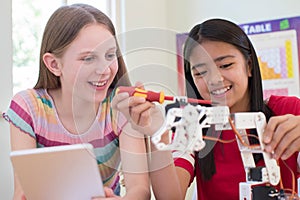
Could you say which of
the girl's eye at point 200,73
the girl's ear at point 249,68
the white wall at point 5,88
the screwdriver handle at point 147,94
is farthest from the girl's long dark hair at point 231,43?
the white wall at point 5,88

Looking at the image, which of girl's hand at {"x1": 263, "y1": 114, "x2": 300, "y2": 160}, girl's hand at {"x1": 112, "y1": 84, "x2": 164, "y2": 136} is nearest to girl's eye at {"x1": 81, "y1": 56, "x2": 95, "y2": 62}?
girl's hand at {"x1": 112, "y1": 84, "x2": 164, "y2": 136}

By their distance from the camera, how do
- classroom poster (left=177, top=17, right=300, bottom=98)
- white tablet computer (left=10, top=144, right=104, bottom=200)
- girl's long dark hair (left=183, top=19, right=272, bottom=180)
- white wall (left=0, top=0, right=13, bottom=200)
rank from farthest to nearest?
classroom poster (left=177, top=17, right=300, bottom=98)
white wall (left=0, top=0, right=13, bottom=200)
girl's long dark hair (left=183, top=19, right=272, bottom=180)
white tablet computer (left=10, top=144, right=104, bottom=200)

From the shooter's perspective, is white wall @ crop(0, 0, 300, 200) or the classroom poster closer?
white wall @ crop(0, 0, 300, 200)

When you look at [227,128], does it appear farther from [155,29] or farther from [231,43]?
[231,43]

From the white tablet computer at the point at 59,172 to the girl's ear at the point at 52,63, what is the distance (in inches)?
14.6

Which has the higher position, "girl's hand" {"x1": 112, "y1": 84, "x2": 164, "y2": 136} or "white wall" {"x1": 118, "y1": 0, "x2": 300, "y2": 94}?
"white wall" {"x1": 118, "y1": 0, "x2": 300, "y2": 94}

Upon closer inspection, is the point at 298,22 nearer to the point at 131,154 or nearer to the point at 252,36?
the point at 252,36

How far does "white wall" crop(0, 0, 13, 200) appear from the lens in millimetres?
1368

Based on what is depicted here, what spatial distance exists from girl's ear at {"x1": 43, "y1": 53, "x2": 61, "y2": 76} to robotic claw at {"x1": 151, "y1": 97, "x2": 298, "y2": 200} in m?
0.51

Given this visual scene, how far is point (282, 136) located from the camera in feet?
2.60

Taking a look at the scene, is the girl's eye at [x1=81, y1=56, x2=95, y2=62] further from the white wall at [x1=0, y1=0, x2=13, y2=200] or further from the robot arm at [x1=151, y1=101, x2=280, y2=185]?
the white wall at [x1=0, y1=0, x2=13, y2=200]

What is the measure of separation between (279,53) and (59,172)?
136cm

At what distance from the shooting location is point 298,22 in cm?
190

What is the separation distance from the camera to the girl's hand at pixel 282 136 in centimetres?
77
